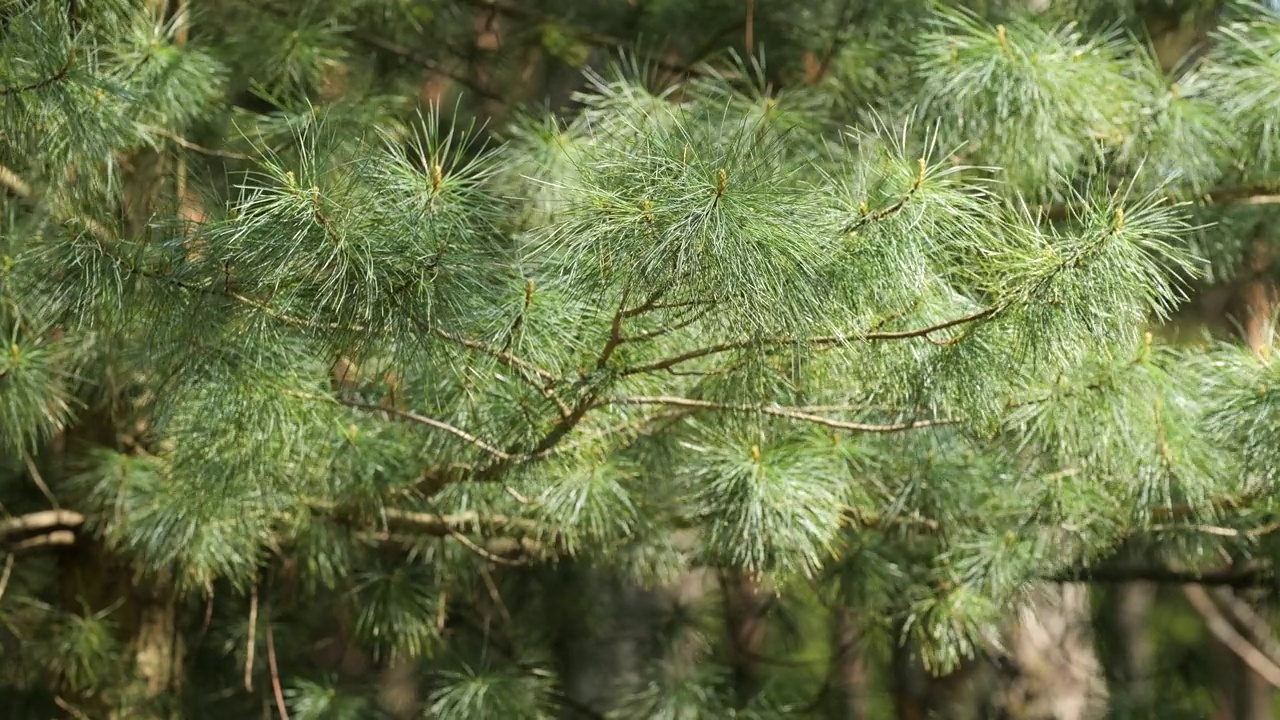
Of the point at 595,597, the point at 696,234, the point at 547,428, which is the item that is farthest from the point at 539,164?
the point at 595,597

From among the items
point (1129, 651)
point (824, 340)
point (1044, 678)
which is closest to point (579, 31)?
point (824, 340)

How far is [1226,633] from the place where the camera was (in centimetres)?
593

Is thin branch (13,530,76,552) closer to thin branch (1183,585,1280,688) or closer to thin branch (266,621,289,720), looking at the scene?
thin branch (266,621,289,720)

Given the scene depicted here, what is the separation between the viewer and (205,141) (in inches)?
123

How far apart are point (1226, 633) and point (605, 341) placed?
15.9 feet

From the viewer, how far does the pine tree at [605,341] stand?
1.74 metres

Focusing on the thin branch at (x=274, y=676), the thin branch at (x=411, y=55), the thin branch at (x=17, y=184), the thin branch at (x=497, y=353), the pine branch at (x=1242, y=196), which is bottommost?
the thin branch at (x=274, y=676)

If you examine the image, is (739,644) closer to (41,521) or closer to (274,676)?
(274,676)

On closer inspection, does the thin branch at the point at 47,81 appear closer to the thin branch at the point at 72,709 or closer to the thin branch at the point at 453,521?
the thin branch at the point at 453,521

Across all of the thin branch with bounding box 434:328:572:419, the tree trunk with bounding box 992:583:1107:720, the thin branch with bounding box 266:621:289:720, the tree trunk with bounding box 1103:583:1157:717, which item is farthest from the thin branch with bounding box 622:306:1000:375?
the tree trunk with bounding box 992:583:1107:720

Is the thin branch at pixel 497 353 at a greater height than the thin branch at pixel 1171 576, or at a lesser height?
greater

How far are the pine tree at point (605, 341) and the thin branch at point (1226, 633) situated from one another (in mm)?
2039

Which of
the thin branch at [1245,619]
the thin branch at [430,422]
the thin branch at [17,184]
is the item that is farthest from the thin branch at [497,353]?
the thin branch at [1245,619]

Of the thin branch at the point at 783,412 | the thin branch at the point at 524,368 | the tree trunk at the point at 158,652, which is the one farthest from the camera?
the tree trunk at the point at 158,652
